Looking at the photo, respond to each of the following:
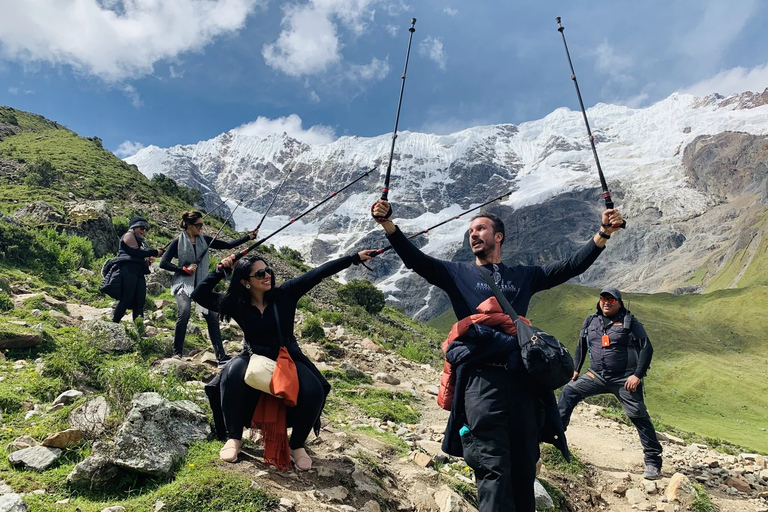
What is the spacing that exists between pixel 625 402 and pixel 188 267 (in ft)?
22.2

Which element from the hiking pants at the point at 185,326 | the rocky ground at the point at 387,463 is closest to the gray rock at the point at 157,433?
the rocky ground at the point at 387,463

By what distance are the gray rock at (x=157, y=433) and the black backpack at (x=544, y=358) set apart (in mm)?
2812

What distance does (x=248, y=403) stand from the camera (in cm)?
409

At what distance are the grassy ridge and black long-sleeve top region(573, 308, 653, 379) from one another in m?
19.2

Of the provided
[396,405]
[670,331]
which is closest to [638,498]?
[396,405]

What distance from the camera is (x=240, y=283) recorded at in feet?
14.3

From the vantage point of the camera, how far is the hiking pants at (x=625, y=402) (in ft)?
20.9

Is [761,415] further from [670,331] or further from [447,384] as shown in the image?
[447,384]

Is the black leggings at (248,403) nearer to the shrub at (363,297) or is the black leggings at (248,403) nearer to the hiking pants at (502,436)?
the hiking pants at (502,436)

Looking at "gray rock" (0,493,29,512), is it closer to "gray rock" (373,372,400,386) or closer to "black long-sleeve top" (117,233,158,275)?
"black long-sleeve top" (117,233,158,275)

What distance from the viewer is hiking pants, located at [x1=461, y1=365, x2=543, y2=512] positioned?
3176 mm

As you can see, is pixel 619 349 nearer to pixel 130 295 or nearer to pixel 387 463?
pixel 387 463

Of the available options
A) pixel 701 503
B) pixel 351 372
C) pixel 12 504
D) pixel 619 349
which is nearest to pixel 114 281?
pixel 351 372

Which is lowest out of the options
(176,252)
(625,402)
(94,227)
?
(625,402)
